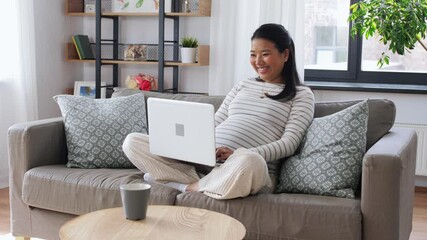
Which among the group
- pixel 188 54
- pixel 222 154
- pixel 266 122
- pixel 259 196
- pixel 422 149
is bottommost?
pixel 422 149

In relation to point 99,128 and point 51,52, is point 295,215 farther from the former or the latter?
point 51,52

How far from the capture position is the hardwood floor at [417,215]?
3244 mm

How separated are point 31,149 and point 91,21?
2.16 meters

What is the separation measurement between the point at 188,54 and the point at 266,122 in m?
1.68

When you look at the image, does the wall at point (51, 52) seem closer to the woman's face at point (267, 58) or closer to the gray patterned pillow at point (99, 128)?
the gray patterned pillow at point (99, 128)

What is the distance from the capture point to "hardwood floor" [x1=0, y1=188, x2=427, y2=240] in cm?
324

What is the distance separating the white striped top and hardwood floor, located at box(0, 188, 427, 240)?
3.25ft

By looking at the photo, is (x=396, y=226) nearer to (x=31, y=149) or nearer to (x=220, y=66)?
(x=31, y=149)

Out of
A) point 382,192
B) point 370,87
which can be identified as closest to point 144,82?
point 370,87

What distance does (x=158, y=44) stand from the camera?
14.4ft

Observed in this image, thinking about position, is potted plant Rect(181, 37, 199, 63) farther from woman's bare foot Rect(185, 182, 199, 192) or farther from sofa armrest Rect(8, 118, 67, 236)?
woman's bare foot Rect(185, 182, 199, 192)

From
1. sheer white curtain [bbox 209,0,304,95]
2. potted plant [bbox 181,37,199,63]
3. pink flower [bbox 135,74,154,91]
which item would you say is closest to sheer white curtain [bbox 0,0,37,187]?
pink flower [bbox 135,74,154,91]

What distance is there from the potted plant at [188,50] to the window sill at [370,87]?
2.67ft

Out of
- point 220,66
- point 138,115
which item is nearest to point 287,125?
point 138,115
